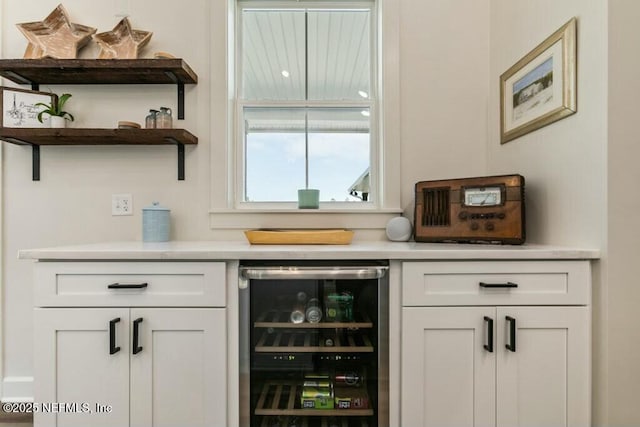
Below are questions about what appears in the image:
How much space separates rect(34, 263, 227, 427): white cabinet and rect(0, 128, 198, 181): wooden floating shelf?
2.36 ft

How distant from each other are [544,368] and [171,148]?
197 centimetres

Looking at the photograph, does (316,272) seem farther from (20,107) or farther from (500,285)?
(20,107)

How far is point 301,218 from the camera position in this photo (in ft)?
6.66

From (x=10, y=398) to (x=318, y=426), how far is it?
1.68 metres

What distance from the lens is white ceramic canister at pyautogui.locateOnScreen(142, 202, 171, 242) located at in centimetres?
185

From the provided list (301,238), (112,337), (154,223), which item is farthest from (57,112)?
(301,238)

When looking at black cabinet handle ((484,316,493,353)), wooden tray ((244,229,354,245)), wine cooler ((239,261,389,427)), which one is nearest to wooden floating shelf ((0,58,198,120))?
wooden tray ((244,229,354,245))

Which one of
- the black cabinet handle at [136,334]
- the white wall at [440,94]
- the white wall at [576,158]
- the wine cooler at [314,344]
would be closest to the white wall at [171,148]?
the white wall at [440,94]

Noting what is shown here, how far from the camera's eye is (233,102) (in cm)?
211

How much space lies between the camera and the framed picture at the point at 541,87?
1.41 metres

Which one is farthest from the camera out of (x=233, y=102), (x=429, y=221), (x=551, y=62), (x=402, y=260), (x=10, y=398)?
(x=233, y=102)

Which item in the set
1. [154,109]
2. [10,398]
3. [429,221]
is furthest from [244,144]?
[10,398]

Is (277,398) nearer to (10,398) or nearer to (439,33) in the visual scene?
(10,398)

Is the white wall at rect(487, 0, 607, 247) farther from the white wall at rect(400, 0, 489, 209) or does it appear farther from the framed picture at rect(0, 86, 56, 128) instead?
the framed picture at rect(0, 86, 56, 128)
